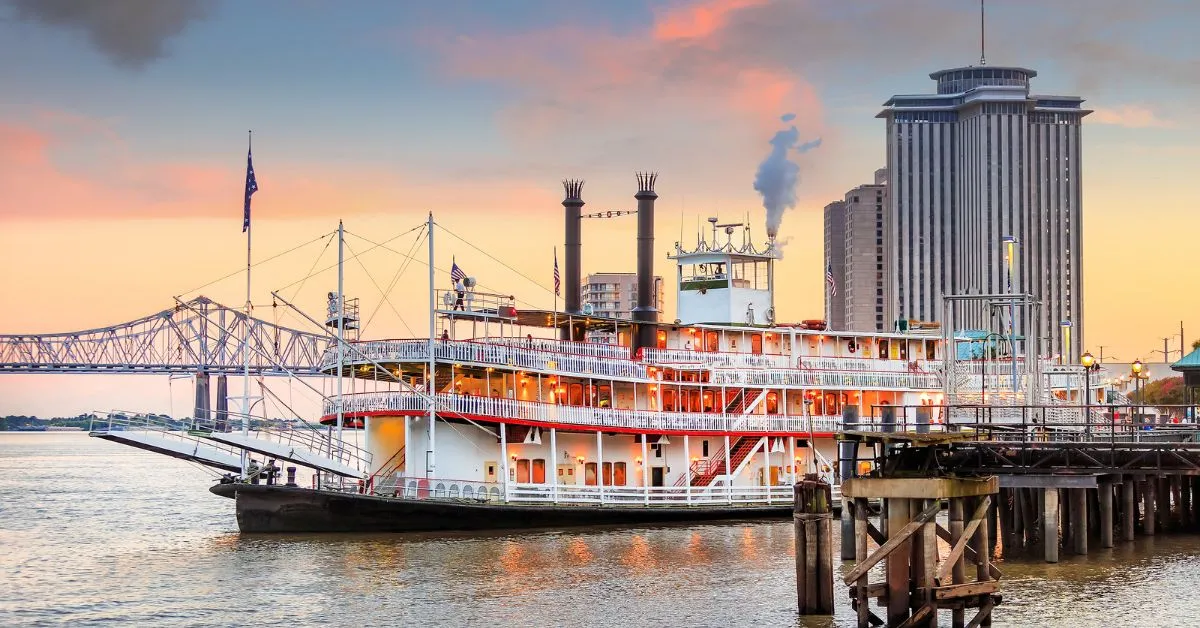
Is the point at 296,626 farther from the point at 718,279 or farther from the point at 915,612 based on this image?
the point at 718,279

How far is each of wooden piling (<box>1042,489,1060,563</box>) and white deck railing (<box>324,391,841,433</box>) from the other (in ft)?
36.7

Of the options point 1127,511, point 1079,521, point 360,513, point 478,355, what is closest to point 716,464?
point 478,355

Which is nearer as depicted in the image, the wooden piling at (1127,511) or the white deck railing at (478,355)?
the wooden piling at (1127,511)

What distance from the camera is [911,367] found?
182 ft

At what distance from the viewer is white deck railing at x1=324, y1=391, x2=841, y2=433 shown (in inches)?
1726

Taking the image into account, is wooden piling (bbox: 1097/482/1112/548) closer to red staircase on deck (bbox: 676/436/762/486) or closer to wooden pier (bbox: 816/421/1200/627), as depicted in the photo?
wooden pier (bbox: 816/421/1200/627)

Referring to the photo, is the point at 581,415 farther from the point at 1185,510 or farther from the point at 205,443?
the point at 1185,510

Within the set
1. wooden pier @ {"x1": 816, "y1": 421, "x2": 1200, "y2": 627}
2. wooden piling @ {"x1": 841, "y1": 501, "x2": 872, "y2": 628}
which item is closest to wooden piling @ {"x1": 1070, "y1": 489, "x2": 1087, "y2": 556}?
wooden pier @ {"x1": 816, "y1": 421, "x2": 1200, "y2": 627}

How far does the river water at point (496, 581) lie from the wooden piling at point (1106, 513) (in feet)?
1.59

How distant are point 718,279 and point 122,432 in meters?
24.3

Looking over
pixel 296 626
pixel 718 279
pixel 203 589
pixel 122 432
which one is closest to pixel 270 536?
pixel 122 432

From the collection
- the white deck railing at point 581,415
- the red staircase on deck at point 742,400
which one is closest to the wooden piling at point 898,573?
the white deck railing at point 581,415

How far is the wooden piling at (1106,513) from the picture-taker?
3806 centimetres

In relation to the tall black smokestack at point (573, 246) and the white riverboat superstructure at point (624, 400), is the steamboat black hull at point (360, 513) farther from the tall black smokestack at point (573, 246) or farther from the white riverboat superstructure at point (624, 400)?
the tall black smokestack at point (573, 246)
